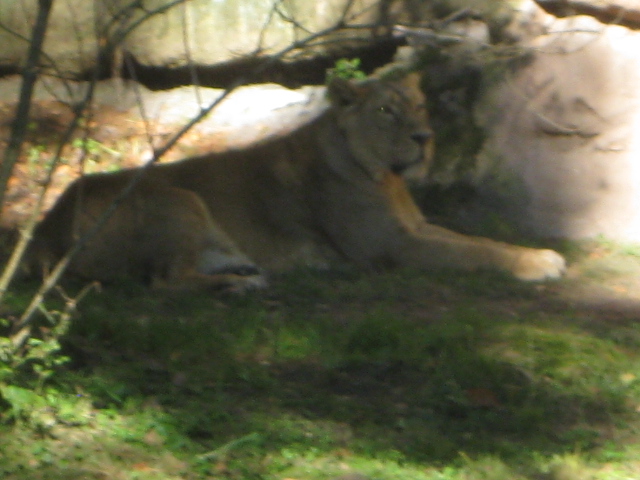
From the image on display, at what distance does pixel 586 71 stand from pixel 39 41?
237 inches

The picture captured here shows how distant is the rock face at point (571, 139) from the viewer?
766 cm

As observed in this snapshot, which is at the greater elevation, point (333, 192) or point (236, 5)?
point (236, 5)

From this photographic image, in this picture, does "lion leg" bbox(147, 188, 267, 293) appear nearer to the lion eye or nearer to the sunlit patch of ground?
the sunlit patch of ground

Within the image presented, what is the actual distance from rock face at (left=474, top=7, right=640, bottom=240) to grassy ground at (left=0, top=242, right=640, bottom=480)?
2.18 metres

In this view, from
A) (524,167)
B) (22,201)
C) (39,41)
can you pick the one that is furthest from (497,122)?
(39,41)

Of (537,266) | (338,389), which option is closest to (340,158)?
(537,266)

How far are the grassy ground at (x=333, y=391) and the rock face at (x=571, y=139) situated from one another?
218 centimetres

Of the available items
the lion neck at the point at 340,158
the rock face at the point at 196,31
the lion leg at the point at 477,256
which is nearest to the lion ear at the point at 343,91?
the lion neck at the point at 340,158

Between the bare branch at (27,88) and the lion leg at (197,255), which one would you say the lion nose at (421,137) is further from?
the bare branch at (27,88)

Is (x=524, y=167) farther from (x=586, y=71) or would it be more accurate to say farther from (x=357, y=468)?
(x=357, y=468)

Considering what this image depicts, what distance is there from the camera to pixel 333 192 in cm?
681

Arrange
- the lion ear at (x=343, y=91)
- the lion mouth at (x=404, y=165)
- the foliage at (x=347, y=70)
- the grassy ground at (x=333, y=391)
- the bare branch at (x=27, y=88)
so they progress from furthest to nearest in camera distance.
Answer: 1. the foliage at (x=347, y=70)
2. the lion mouth at (x=404, y=165)
3. the lion ear at (x=343, y=91)
4. the grassy ground at (x=333, y=391)
5. the bare branch at (x=27, y=88)

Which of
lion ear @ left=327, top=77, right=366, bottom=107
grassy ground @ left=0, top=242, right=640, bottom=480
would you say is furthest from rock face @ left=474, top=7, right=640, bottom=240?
grassy ground @ left=0, top=242, right=640, bottom=480

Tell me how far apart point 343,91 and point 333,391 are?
3272 mm
